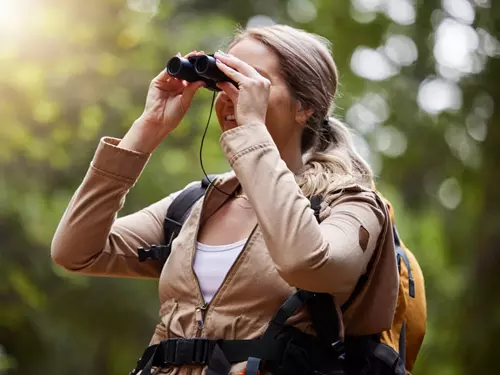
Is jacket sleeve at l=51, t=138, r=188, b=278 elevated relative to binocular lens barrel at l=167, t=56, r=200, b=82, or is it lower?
lower

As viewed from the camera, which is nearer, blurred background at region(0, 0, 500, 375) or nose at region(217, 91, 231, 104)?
nose at region(217, 91, 231, 104)

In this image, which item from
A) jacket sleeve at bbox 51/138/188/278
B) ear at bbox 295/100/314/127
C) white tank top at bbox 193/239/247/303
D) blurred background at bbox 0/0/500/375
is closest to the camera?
white tank top at bbox 193/239/247/303

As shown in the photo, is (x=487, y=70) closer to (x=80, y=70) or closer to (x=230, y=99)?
(x=80, y=70)

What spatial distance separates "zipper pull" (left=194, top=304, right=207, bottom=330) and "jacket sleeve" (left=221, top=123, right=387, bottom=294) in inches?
14.3

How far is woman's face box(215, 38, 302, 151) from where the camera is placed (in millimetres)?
3646

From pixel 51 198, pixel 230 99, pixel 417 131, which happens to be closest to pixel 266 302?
pixel 230 99

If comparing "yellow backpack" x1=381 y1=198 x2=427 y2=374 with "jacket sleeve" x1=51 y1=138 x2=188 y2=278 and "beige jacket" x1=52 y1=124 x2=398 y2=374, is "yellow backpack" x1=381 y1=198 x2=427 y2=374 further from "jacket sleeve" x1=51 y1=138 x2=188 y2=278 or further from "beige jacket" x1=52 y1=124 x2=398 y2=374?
"jacket sleeve" x1=51 y1=138 x2=188 y2=278

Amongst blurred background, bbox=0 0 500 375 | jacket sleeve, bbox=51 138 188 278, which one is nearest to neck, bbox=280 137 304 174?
jacket sleeve, bbox=51 138 188 278

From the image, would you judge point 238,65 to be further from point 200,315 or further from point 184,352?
point 184,352

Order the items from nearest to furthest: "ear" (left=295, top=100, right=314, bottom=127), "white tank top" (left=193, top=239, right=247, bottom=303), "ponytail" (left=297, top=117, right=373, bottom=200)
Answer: "white tank top" (left=193, top=239, right=247, bottom=303)
"ponytail" (left=297, top=117, right=373, bottom=200)
"ear" (left=295, top=100, right=314, bottom=127)

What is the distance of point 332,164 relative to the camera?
365 cm

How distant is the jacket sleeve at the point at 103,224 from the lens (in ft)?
11.9

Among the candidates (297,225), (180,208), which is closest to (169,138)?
(180,208)

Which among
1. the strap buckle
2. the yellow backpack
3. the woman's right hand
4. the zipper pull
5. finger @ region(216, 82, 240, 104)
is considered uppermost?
finger @ region(216, 82, 240, 104)
